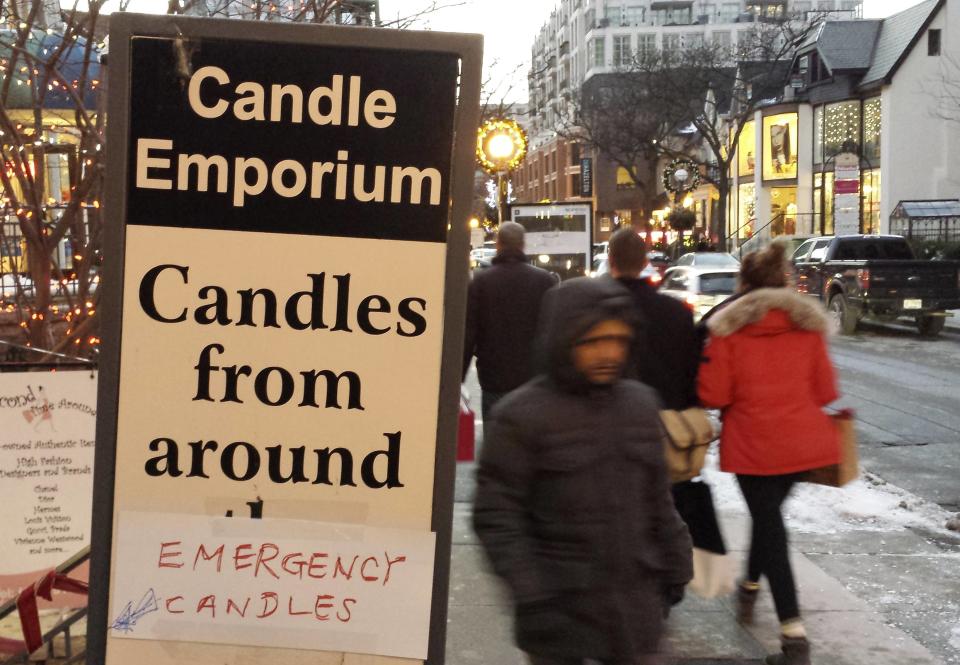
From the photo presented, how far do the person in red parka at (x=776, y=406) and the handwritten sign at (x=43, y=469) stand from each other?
9.09 ft

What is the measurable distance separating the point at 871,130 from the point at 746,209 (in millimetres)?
11086

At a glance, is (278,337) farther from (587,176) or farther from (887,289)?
(587,176)

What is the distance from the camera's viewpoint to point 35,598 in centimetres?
436

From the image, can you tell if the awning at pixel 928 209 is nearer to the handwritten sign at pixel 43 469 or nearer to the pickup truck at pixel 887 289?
the pickup truck at pixel 887 289

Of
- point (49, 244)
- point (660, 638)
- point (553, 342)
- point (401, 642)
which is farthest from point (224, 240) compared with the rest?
point (49, 244)

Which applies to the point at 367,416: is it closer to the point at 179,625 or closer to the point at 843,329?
the point at 179,625

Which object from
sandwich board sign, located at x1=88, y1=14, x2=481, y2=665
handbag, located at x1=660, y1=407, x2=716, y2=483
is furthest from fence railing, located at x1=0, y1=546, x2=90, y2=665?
handbag, located at x1=660, y1=407, x2=716, y2=483

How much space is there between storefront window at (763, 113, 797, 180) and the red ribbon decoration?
49355mm

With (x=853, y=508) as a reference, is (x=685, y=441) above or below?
above

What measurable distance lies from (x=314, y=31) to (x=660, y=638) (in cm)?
183

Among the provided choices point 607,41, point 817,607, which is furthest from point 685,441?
point 607,41

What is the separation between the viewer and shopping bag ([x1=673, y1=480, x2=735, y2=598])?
5.36m

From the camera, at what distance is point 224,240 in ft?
9.95

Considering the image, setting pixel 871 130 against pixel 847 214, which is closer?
pixel 847 214
